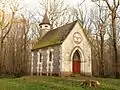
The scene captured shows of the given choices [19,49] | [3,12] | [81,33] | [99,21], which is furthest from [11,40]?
[81,33]

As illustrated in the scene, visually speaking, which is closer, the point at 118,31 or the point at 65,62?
the point at 65,62

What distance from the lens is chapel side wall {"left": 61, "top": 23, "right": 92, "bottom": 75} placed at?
105ft

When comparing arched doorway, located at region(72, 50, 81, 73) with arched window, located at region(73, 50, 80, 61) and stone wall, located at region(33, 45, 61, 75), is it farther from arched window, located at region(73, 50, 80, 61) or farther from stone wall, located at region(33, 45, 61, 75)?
stone wall, located at region(33, 45, 61, 75)

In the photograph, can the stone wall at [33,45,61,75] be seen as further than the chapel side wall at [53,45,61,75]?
Yes

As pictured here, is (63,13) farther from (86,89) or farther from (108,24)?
(86,89)

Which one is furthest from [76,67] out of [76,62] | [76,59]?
[76,59]

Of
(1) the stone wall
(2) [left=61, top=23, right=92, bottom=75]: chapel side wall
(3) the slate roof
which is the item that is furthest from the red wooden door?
(3) the slate roof

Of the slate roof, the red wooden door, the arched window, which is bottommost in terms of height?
the red wooden door

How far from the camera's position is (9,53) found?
6034 centimetres

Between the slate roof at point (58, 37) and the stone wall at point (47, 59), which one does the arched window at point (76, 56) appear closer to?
the stone wall at point (47, 59)

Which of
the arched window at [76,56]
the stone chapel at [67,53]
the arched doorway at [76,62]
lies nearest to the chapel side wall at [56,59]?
the stone chapel at [67,53]

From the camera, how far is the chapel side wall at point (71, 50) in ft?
105

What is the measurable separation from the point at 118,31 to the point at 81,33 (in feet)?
73.5

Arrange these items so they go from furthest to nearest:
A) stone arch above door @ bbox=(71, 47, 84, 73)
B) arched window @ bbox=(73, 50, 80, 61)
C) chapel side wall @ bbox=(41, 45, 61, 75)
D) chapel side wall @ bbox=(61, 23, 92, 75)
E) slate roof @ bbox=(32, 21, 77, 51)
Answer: arched window @ bbox=(73, 50, 80, 61)
stone arch above door @ bbox=(71, 47, 84, 73)
slate roof @ bbox=(32, 21, 77, 51)
chapel side wall @ bbox=(41, 45, 61, 75)
chapel side wall @ bbox=(61, 23, 92, 75)
